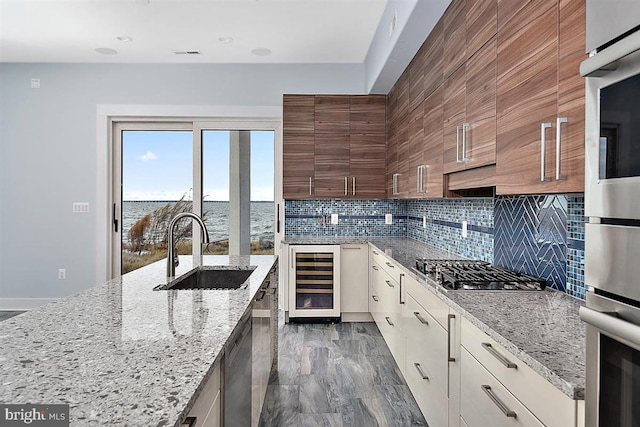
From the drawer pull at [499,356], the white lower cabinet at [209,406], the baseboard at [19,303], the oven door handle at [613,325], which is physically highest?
the oven door handle at [613,325]

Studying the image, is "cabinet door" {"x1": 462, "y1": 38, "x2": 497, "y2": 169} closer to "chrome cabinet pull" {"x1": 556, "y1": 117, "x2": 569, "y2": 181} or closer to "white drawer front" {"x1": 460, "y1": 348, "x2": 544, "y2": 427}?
"chrome cabinet pull" {"x1": 556, "y1": 117, "x2": 569, "y2": 181}

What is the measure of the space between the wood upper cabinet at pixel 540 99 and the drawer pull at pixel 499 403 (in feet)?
2.33

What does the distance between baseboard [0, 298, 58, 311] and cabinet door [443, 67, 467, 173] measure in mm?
4715

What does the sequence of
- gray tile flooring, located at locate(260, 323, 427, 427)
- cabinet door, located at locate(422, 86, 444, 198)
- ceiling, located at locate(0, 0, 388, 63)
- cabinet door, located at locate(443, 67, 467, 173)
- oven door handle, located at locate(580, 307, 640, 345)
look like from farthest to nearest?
1. ceiling, located at locate(0, 0, 388, 63)
2. cabinet door, located at locate(422, 86, 444, 198)
3. gray tile flooring, located at locate(260, 323, 427, 427)
4. cabinet door, located at locate(443, 67, 467, 173)
5. oven door handle, located at locate(580, 307, 640, 345)

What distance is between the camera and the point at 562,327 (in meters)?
1.29

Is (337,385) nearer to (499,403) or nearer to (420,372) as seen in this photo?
(420,372)

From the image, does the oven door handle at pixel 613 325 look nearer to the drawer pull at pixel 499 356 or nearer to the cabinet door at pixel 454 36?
the drawer pull at pixel 499 356

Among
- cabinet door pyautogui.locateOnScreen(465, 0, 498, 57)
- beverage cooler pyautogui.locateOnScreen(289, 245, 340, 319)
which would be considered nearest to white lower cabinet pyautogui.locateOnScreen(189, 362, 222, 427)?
cabinet door pyautogui.locateOnScreen(465, 0, 498, 57)

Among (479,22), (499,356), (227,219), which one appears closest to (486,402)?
(499,356)

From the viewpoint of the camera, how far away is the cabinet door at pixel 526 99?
4.58 ft

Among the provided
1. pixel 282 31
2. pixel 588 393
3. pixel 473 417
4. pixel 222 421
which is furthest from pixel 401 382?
pixel 282 31

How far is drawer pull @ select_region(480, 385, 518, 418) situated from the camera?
1.20 meters

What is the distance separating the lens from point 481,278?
199cm

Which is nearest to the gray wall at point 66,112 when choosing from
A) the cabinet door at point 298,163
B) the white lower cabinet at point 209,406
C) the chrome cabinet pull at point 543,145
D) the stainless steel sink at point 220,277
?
the cabinet door at point 298,163
